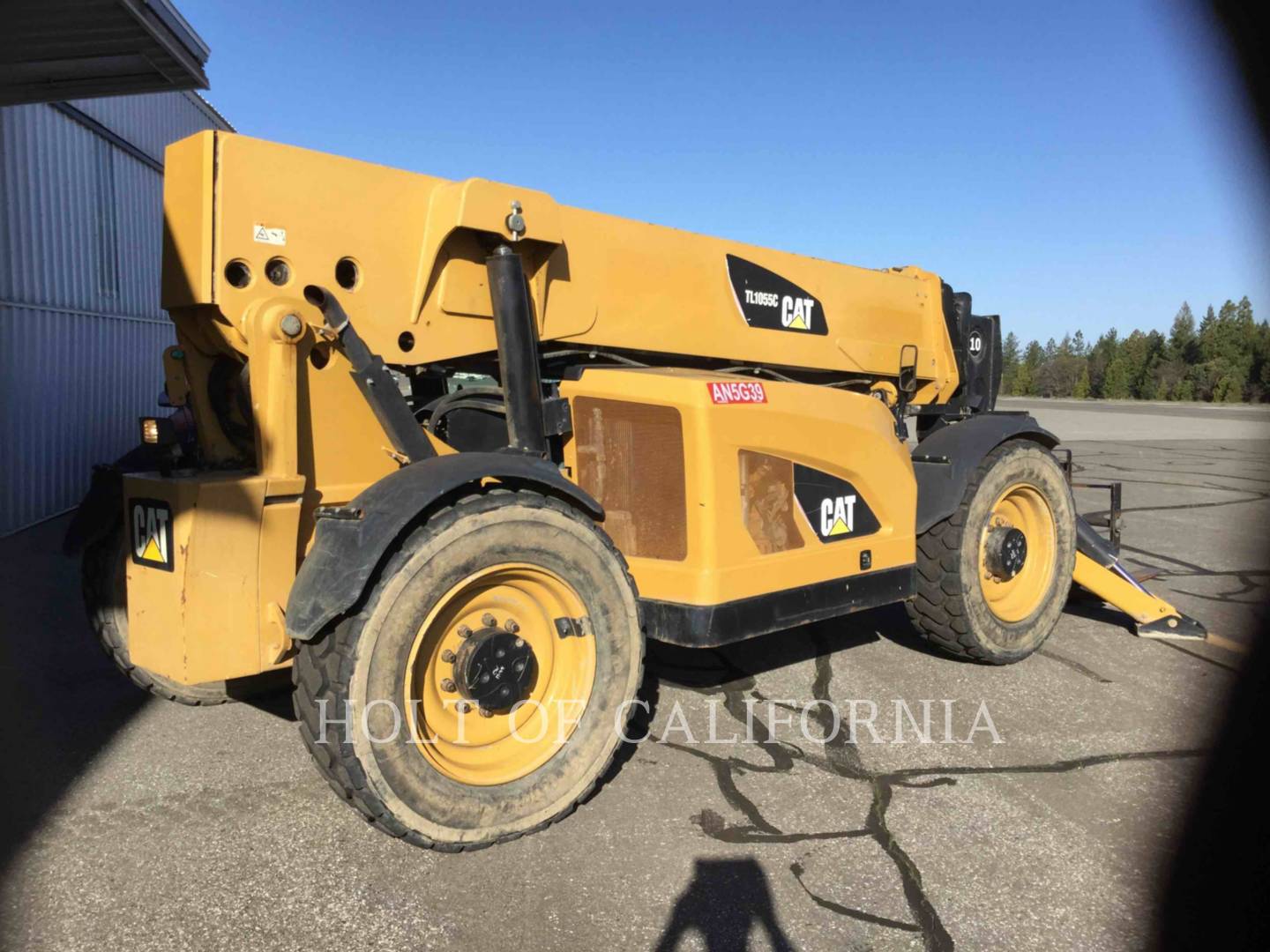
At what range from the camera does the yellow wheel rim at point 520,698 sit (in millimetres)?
3262

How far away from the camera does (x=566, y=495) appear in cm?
353

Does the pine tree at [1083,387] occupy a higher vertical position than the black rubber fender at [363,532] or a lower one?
higher

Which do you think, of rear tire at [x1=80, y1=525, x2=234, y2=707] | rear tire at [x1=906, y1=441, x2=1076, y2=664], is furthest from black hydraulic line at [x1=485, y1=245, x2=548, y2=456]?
rear tire at [x1=906, y1=441, x2=1076, y2=664]

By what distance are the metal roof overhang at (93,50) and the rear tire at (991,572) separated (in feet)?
19.1

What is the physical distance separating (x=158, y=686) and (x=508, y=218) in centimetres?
263

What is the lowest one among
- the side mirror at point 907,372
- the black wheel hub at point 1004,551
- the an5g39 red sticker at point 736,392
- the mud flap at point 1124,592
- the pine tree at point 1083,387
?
the mud flap at point 1124,592

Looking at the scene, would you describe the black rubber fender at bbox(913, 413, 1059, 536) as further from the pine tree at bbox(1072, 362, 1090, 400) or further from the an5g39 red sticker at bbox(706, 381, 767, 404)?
the pine tree at bbox(1072, 362, 1090, 400)

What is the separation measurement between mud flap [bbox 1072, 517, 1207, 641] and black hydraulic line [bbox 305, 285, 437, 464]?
4.37 m

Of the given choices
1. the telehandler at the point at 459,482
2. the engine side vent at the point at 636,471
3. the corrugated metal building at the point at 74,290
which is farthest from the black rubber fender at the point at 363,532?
the corrugated metal building at the point at 74,290

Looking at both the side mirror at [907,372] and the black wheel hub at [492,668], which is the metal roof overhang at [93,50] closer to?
the black wheel hub at [492,668]

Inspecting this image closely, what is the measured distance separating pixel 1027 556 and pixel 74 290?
32.5ft

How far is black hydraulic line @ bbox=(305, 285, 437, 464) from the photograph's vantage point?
133 inches

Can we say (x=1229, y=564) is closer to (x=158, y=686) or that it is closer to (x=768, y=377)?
(x=768, y=377)

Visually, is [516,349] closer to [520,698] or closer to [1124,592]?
[520,698]
